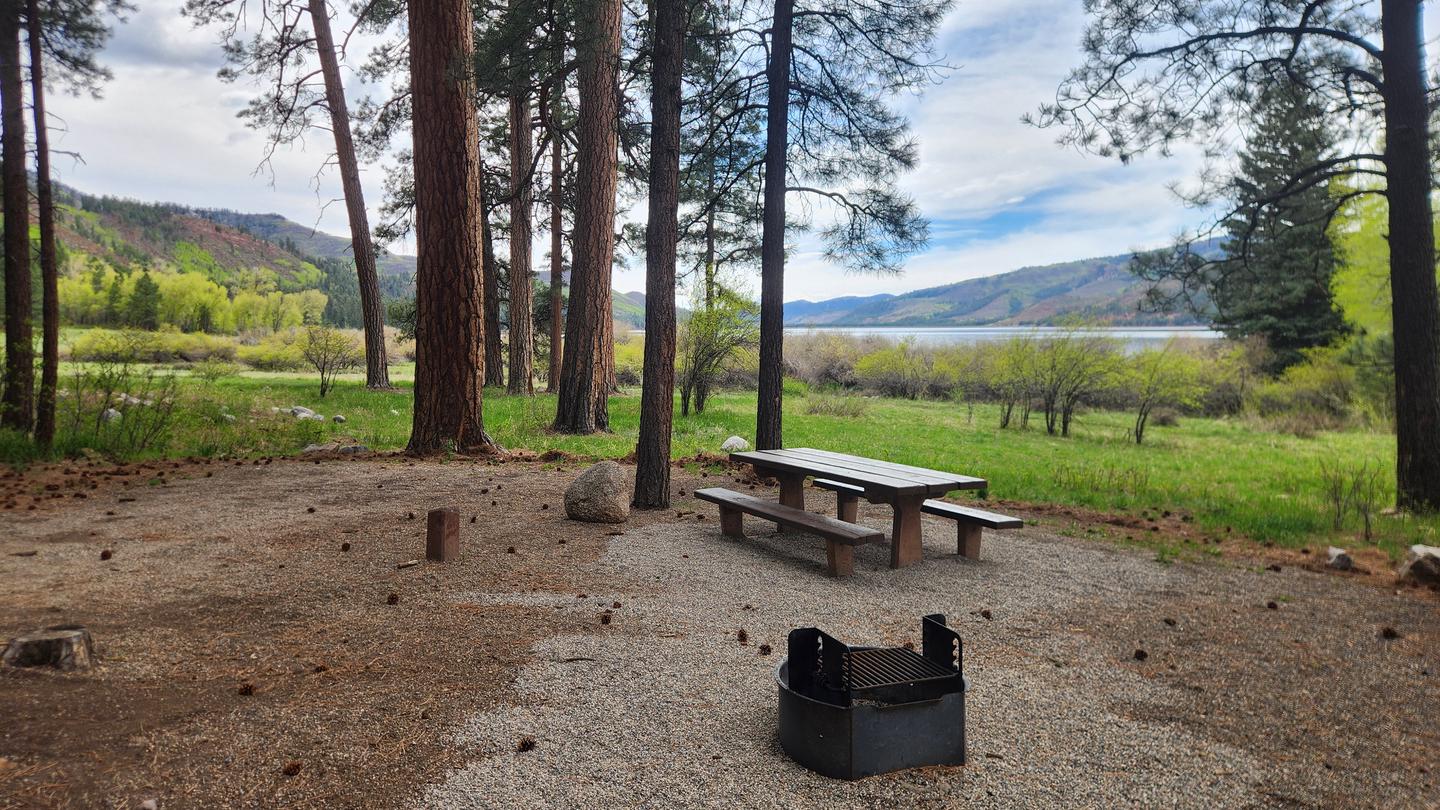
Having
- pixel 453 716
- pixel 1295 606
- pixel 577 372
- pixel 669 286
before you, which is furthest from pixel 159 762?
pixel 577 372

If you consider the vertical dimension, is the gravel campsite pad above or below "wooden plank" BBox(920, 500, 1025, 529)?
below

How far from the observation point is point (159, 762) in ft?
7.68

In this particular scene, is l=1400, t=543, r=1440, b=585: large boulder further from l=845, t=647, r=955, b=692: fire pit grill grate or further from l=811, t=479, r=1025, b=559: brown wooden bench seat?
l=845, t=647, r=955, b=692: fire pit grill grate

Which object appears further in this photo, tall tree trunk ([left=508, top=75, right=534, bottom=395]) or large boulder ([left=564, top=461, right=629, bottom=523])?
tall tree trunk ([left=508, top=75, right=534, bottom=395])

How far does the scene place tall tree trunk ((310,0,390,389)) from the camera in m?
14.9

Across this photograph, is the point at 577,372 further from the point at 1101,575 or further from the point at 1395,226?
the point at 1395,226

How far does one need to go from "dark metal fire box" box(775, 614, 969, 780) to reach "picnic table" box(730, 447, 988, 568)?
2.18 m

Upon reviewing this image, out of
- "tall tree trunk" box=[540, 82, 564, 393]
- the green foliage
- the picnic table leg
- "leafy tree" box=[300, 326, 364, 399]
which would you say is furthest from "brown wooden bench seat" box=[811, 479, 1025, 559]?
the green foliage

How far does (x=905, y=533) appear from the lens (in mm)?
5293

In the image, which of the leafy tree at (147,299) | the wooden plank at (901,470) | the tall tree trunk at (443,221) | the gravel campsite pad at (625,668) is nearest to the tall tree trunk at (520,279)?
the tall tree trunk at (443,221)

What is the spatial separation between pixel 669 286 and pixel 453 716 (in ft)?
15.6

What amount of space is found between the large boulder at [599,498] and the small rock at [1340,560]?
549 centimetres

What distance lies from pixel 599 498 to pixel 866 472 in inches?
A: 88.6

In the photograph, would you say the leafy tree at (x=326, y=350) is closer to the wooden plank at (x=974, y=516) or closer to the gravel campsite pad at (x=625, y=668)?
the gravel campsite pad at (x=625, y=668)
